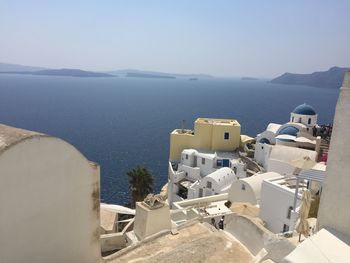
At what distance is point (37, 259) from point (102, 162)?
60597mm

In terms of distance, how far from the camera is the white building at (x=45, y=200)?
670cm

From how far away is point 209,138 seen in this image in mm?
41000

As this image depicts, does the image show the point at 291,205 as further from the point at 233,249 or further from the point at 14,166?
the point at 14,166

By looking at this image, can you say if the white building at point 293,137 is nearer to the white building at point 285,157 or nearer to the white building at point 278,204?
the white building at point 285,157

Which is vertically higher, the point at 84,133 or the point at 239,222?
the point at 239,222

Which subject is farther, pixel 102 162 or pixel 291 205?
pixel 102 162

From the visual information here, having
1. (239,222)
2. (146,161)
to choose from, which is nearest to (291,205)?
(239,222)

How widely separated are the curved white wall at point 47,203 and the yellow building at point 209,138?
32.1 meters

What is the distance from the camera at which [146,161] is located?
6919 cm

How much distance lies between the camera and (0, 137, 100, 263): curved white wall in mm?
6742

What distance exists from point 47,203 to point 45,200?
0.11 m

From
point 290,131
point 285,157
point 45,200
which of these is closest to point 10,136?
point 45,200

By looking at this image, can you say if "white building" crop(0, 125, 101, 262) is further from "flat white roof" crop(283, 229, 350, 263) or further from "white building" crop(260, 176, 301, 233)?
"white building" crop(260, 176, 301, 233)

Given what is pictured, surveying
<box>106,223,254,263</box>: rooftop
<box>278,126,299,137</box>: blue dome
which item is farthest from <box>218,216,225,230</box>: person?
<box>278,126,299,137</box>: blue dome
